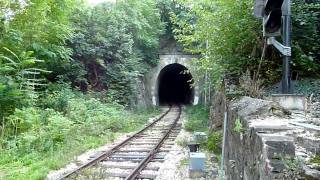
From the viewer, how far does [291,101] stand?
6.23 metres

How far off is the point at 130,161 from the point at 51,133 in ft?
9.27

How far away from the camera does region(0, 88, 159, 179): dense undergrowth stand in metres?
7.76

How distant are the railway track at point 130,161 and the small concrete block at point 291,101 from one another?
2.75m

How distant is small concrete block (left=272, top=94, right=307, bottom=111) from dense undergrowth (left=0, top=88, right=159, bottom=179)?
4.65m

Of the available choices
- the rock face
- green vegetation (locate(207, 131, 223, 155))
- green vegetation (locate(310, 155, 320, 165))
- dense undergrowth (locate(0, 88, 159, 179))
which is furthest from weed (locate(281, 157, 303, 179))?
green vegetation (locate(207, 131, 223, 155))

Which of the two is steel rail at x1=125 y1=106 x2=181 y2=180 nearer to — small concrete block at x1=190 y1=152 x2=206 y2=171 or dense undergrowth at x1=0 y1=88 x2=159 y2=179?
small concrete block at x1=190 y1=152 x2=206 y2=171

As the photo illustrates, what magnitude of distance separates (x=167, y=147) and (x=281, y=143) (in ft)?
Answer: 24.1

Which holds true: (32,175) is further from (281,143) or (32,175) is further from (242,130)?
(281,143)

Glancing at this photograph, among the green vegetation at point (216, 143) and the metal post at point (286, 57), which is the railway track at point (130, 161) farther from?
the metal post at point (286, 57)

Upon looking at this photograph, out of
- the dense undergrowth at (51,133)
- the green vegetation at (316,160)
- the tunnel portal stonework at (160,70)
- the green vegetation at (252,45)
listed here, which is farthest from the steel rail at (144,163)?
the tunnel portal stonework at (160,70)

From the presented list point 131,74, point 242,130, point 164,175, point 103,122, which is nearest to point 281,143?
point 242,130

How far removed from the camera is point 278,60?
334 inches

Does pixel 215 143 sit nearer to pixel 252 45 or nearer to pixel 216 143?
pixel 216 143

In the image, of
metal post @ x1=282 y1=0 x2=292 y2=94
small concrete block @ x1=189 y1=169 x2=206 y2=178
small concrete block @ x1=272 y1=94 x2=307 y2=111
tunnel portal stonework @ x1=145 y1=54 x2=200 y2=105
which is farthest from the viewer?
tunnel portal stonework @ x1=145 y1=54 x2=200 y2=105
